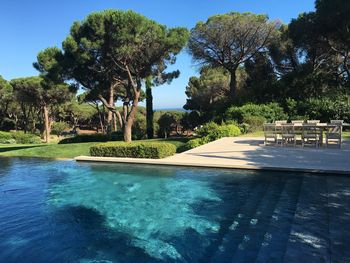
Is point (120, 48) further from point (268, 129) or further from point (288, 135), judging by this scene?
point (288, 135)

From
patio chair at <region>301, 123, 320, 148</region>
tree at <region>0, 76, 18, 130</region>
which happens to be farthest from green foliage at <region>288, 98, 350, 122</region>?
tree at <region>0, 76, 18, 130</region>

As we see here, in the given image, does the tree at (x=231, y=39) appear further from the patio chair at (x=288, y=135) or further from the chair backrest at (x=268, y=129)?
the patio chair at (x=288, y=135)

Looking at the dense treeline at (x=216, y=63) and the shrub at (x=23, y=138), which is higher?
the dense treeline at (x=216, y=63)

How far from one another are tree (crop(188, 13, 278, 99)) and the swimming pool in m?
18.4

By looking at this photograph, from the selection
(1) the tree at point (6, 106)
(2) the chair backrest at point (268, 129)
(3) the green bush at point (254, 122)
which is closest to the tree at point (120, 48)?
(3) the green bush at point (254, 122)

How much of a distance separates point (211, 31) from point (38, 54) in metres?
13.2

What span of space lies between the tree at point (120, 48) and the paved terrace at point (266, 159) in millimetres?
7276

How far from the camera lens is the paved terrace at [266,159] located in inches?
349

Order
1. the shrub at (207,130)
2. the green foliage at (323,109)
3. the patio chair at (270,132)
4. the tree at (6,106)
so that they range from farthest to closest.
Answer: the tree at (6,106) → the green foliage at (323,109) → the shrub at (207,130) → the patio chair at (270,132)

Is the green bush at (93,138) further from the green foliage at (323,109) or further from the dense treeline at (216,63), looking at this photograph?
the green foliage at (323,109)

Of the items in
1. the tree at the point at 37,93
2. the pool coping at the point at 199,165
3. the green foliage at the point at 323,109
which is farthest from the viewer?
the tree at the point at 37,93

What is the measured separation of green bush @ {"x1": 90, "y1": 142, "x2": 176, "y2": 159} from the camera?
11.7m

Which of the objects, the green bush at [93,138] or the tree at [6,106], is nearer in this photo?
the green bush at [93,138]

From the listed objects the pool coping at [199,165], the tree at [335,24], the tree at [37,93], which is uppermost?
the tree at [335,24]
